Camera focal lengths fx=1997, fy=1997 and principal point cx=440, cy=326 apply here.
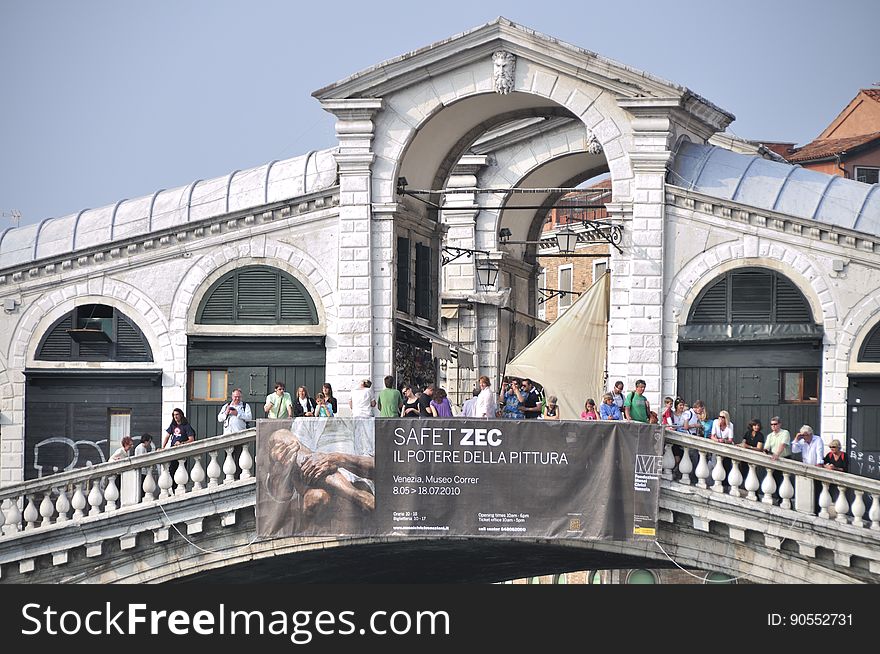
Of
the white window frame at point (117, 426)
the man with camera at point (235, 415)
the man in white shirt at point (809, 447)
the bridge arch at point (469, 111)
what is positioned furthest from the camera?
the white window frame at point (117, 426)

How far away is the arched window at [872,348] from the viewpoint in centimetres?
3869

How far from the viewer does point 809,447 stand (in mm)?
35812

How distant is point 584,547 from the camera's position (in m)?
36.0

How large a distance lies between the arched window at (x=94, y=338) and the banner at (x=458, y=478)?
6141mm

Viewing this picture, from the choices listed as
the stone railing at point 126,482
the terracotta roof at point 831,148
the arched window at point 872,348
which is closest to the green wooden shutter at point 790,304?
the arched window at point 872,348

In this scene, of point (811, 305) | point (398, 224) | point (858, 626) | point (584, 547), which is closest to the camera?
point (858, 626)

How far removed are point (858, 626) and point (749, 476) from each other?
129 inches

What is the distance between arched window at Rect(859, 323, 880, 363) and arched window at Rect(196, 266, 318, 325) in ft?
35.8

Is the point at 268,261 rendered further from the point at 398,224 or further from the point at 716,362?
the point at 716,362

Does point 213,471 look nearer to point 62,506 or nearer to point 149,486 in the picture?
point 149,486

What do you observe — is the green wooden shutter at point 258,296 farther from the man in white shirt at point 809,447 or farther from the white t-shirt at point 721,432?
the man in white shirt at point 809,447

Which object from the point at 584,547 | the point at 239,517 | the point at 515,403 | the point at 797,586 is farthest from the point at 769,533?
the point at 239,517

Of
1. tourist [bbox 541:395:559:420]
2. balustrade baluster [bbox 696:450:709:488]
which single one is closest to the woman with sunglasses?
balustrade baluster [bbox 696:450:709:488]

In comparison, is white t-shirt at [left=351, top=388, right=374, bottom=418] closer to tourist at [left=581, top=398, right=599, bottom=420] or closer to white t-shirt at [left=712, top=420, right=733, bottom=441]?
tourist at [left=581, top=398, right=599, bottom=420]
